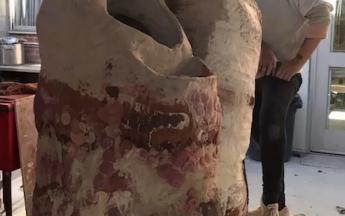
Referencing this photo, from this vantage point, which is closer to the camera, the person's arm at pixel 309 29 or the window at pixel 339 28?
the person's arm at pixel 309 29

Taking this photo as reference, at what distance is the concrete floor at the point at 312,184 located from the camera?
2.80 metres

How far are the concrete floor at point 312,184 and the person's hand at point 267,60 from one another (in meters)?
0.93

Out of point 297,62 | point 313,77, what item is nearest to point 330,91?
point 313,77

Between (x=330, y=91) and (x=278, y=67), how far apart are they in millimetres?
1850

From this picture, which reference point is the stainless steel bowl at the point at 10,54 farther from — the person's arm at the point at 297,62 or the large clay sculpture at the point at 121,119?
the large clay sculpture at the point at 121,119

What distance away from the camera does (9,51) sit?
3.87 meters

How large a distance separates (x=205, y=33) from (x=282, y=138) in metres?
0.99

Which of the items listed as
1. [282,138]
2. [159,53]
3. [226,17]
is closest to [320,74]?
[282,138]

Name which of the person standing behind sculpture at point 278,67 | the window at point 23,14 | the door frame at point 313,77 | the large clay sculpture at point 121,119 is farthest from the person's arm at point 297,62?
the window at point 23,14

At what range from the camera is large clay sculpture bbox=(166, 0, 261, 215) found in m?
1.24

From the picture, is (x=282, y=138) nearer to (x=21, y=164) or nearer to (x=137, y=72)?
(x=21, y=164)

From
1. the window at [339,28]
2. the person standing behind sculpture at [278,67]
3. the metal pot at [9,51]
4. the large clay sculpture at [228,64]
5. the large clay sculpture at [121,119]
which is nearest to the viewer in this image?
the large clay sculpture at [121,119]

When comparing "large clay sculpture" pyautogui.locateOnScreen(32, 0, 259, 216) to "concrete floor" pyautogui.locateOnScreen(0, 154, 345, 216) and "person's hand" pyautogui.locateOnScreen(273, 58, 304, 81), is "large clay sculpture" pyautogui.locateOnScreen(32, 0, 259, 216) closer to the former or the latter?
"person's hand" pyautogui.locateOnScreen(273, 58, 304, 81)

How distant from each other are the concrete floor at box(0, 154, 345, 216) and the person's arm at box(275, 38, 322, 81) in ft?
2.96
